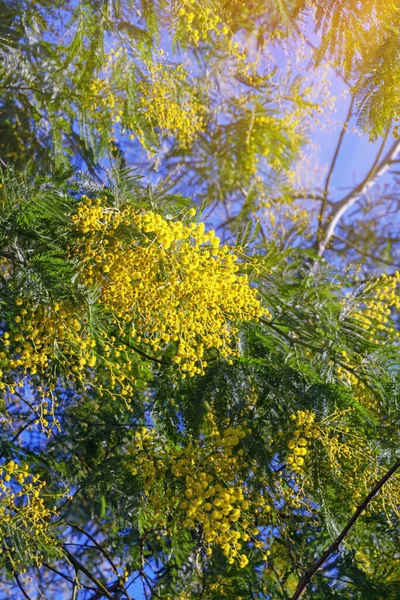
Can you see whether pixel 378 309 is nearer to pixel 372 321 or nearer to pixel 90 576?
pixel 372 321

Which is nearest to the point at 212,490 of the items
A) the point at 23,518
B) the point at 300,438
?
the point at 300,438

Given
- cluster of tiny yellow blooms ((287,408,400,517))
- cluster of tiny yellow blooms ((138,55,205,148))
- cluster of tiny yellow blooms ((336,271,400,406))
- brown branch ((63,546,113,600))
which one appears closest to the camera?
cluster of tiny yellow blooms ((287,408,400,517))

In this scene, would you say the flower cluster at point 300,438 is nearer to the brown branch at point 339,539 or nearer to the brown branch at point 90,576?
the brown branch at point 339,539

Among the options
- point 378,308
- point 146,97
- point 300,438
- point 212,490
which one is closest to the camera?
point 212,490

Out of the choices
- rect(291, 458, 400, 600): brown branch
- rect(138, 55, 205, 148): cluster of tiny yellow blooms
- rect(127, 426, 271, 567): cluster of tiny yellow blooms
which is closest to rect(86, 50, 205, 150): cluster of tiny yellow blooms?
rect(138, 55, 205, 148): cluster of tiny yellow blooms

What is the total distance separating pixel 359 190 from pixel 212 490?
503 cm

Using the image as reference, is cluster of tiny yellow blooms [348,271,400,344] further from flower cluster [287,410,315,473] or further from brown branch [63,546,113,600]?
brown branch [63,546,113,600]

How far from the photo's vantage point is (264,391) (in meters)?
2.82

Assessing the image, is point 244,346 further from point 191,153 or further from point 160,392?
point 191,153

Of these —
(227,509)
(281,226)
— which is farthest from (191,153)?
(227,509)

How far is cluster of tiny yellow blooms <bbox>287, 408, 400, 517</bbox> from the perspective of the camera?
2.46m

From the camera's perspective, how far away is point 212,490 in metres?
2.39

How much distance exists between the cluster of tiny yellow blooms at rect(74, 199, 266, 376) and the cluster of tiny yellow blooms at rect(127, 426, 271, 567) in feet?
1.06

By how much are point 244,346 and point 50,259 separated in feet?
2.89
